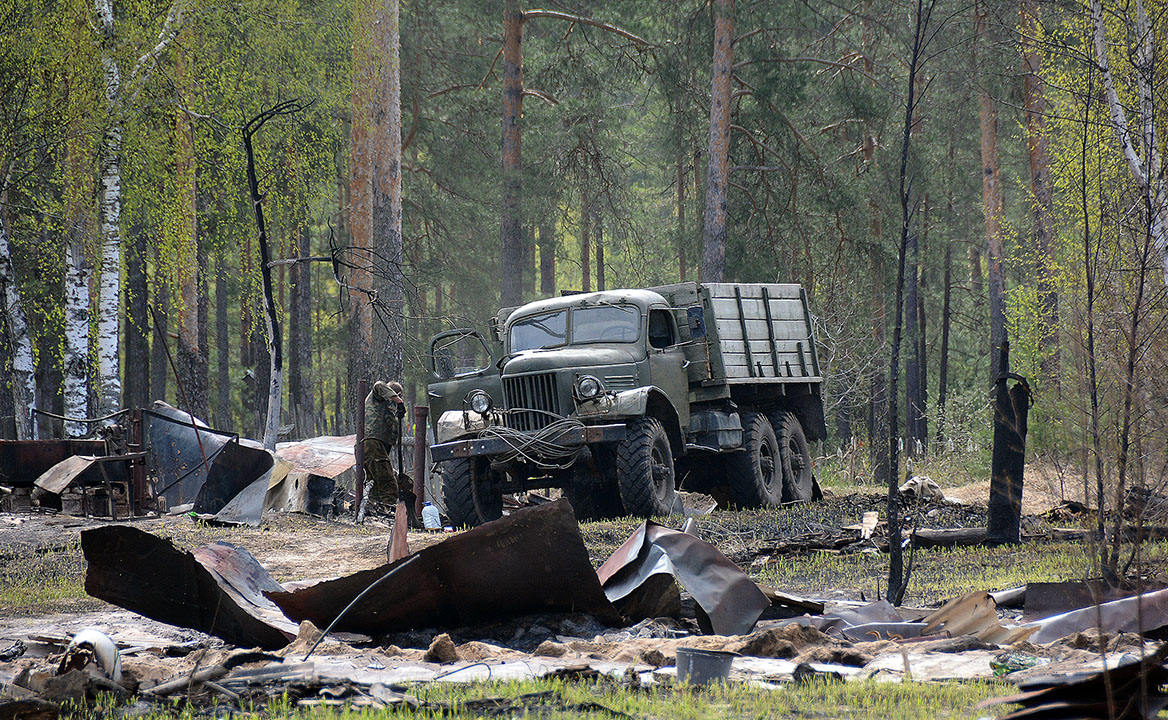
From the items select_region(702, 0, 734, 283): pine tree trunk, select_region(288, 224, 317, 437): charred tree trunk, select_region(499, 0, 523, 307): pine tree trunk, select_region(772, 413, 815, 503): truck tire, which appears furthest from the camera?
select_region(288, 224, 317, 437): charred tree trunk

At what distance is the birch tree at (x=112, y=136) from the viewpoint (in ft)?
45.5

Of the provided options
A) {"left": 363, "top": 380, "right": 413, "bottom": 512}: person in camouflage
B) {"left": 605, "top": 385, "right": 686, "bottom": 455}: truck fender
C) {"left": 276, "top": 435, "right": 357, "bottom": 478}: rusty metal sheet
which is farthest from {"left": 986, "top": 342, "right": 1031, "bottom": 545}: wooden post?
{"left": 276, "top": 435, "right": 357, "bottom": 478}: rusty metal sheet

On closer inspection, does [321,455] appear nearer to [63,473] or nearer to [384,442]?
[384,442]

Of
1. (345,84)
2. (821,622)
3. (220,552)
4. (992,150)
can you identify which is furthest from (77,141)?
(992,150)

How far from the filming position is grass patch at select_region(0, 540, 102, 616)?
7.46 m

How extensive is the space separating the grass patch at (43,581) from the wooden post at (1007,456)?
275 inches

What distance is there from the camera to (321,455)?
48.0ft

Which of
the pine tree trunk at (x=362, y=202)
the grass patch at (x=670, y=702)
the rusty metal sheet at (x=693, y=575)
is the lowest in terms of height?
the grass patch at (x=670, y=702)

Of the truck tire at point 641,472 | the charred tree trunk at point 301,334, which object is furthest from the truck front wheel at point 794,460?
the charred tree trunk at point 301,334

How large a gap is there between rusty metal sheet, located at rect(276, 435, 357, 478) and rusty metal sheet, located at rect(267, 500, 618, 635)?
7.83m

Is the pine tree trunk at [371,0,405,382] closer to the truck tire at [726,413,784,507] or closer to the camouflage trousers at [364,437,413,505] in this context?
the camouflage trousers at [364,437,413,505]

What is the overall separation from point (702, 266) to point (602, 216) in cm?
415

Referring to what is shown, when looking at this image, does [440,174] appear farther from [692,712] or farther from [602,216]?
[692,712]

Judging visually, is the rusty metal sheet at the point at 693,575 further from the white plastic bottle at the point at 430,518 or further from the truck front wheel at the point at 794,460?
the truck front wheel at the point at 794,460
